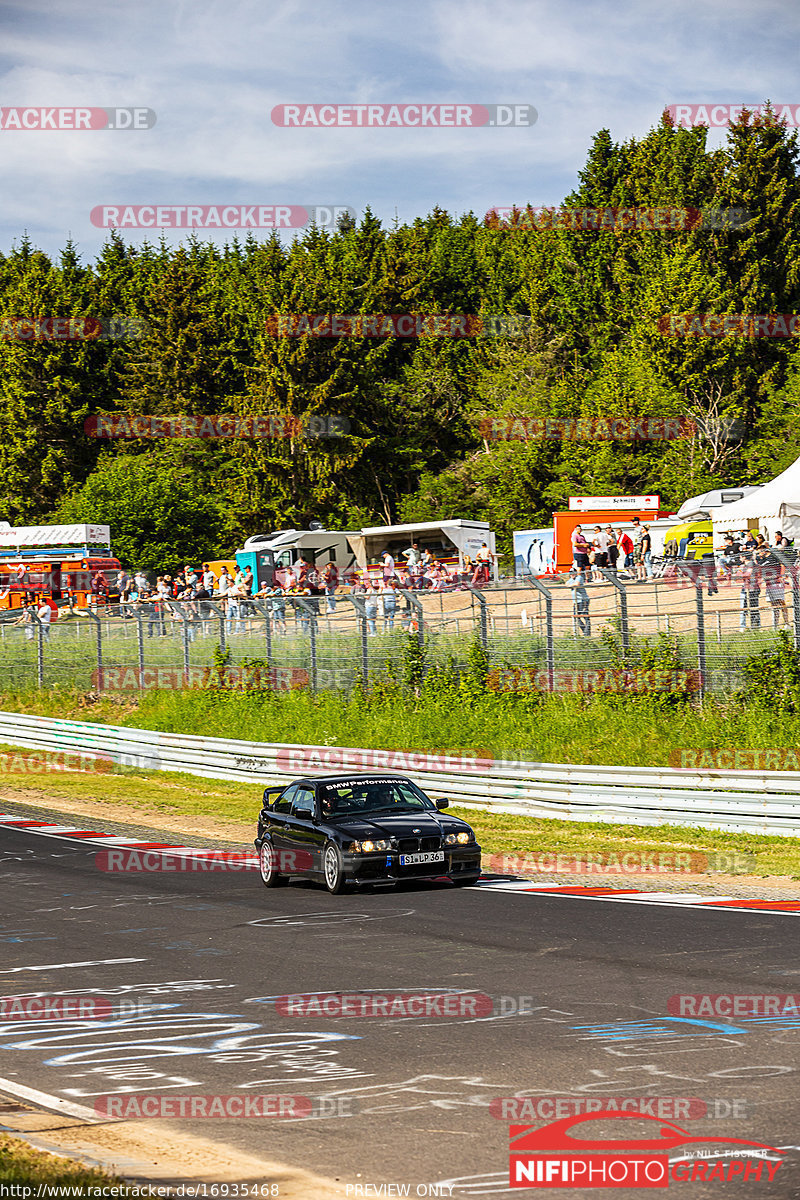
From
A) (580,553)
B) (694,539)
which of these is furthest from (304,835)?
(694,539)

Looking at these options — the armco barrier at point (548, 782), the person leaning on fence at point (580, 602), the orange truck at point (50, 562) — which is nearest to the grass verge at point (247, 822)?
the armco barrier at point (548, 782)

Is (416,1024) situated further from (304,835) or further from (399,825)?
Result: (304,835)

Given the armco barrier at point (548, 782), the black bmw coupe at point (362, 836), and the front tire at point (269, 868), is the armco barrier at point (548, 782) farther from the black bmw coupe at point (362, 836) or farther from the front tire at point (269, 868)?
the front tire at point (269, 868)

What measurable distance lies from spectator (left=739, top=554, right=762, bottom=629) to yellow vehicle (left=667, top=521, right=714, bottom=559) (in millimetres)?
15556

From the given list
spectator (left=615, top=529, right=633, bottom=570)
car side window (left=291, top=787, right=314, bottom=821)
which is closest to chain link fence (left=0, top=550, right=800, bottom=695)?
car side window (left=291, top=787, right=314, bottom=821)

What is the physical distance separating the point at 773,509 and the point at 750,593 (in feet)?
36.1

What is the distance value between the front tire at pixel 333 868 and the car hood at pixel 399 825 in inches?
10.8

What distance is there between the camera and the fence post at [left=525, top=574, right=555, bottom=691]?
75.0 ft

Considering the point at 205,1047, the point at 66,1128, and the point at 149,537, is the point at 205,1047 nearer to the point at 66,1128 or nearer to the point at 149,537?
the point at 66,1128

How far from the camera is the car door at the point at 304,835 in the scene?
15.3 metres

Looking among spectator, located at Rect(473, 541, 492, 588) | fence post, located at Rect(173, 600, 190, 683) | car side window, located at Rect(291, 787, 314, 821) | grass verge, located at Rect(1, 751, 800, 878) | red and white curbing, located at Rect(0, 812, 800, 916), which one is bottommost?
grass verge, located at Rect(1, 751, 800, 878)

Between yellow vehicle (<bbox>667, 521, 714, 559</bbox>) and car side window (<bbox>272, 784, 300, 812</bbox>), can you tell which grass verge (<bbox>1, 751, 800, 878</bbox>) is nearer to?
car side window (<bbox>272, 784, 300, 812</bbox>)

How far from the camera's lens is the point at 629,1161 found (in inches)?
229

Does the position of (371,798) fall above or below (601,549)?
below
